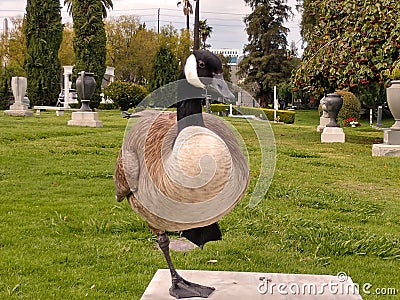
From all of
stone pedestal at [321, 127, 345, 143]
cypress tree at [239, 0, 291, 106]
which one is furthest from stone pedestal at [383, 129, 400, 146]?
cypress tree at [239, 0, 291, 106]

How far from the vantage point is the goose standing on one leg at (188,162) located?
7.88 ft

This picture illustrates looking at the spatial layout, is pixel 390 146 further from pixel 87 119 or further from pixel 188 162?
pixel 188 162

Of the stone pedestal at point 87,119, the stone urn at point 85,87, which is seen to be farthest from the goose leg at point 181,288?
the stone urn at point 85,87

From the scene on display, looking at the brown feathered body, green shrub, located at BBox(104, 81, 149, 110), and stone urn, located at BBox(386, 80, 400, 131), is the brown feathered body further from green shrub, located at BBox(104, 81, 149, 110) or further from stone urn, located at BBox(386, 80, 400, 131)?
green shrub, located at BBox(104, 81, 149, 110)

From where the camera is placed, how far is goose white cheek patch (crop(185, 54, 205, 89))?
248 cm

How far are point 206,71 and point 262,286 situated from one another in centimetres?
139

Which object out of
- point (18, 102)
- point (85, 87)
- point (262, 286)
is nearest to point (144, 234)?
point (262, 286)

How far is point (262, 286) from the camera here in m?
3.15

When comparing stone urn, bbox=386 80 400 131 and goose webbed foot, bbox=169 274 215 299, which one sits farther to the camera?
stone urn, bbox=386 80 400 131

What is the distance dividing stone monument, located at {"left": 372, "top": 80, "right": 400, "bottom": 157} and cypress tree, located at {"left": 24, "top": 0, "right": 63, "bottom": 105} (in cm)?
1870

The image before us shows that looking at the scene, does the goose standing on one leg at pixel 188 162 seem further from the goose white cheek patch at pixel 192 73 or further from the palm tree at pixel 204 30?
the palm tree at pixel 204 30

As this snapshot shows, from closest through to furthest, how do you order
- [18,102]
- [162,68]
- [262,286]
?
[262,286] → [18,102] → [162,68]

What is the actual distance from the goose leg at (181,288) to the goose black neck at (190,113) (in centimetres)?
73

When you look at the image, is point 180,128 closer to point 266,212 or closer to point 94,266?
point 94,266
